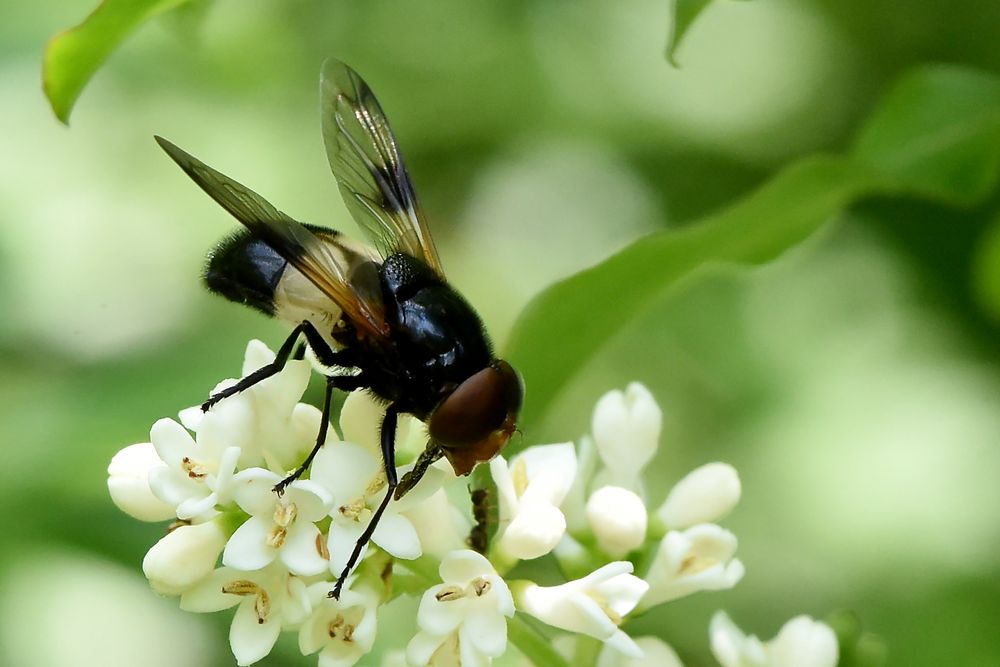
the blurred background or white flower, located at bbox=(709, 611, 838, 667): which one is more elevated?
the blurred background

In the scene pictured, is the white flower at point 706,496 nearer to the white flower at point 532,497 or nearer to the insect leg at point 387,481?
the white flower at point 532,497

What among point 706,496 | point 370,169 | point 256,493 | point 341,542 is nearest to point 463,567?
point 341,542

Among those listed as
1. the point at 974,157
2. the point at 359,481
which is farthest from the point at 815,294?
the point at 359,481

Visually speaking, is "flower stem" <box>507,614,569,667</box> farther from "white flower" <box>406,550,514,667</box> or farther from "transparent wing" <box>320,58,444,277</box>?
"transparent wing" <box>320,58,444,277</box>

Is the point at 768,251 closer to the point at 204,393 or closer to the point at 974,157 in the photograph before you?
the point at 974,157

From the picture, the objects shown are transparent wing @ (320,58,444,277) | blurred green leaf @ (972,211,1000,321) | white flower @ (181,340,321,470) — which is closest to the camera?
white flower @ (181,340,321,470)

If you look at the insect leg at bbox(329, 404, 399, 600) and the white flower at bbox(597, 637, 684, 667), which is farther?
the white flower at bbox(597, 637, 684, 667)

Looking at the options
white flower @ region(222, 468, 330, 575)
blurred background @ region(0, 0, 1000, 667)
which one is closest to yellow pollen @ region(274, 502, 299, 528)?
white flower @ region(222, 468, 330, 575)
